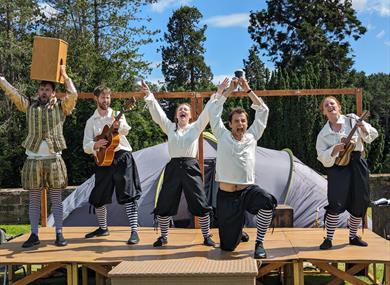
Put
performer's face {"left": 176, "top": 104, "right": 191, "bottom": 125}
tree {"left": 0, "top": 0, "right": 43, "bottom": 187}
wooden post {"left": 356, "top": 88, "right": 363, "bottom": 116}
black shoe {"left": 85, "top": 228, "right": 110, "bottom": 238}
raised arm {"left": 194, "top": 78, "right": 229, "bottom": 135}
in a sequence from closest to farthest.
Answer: raised arm {"left": 194, "top": 78, "right": 229, "bottom": 135}, performer's face {"left": 176, "top": 104, "right": 191, "bottom": 125}, black shoe {"left": 85, "top": 228, "right": 110, "bottom": 238}, wooden post {"left": 356, "top": 88, "right": 363, "bottom": 116}, tree {"left": 0, "top": 0, "right": 43, "bottom": 187}

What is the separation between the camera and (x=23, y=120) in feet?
53.3

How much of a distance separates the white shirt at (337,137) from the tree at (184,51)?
83.0 feet

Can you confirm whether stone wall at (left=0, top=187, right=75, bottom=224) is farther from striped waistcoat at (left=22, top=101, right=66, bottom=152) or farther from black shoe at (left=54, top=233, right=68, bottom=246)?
striped waistcoat at (left=22, top=101, right=66, bottom=152)

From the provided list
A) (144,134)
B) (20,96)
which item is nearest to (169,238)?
(20,96)

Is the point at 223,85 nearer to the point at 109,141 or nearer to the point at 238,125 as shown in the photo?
the point at 238,125

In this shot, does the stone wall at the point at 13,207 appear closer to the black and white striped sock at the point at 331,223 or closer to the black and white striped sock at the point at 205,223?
the black and white striped sock at the point at 205,223

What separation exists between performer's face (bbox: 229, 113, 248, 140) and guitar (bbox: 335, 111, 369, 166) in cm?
91

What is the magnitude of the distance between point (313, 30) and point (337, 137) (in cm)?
2324

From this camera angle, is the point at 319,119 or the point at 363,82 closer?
the point at 319,119

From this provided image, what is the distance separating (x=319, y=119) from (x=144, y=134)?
245 inches

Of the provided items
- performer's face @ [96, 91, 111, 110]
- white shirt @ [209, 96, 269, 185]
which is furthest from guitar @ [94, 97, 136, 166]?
white shirt @ [209, 96, 269, 185]

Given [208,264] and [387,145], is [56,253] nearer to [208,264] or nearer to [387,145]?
[208,264]

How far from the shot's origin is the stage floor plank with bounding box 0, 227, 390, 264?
15.5ft

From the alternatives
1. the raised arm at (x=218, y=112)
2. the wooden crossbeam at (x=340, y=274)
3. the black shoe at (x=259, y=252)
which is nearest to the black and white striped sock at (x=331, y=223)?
the wooden crossbeam at (x=340, y=274)
